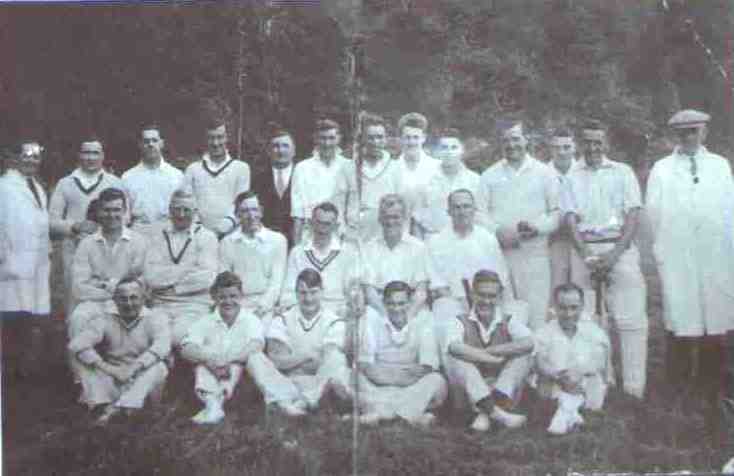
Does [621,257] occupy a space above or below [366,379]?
above

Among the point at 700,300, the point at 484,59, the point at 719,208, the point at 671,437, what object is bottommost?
the point at 671,437

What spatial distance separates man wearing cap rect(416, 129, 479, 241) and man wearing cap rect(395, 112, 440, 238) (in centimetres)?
3

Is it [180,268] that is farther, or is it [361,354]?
[180,268]

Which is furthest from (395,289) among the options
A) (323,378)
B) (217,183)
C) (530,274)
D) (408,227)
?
(217,183)

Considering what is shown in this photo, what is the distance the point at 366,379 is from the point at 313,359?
28cm

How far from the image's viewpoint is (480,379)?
419 centimetres

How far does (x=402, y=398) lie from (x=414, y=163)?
1161 mm

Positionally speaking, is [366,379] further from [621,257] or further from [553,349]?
[621,257]

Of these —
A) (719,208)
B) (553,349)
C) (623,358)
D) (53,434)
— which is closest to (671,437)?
(623,358)

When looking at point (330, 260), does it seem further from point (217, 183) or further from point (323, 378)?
point (217, 183)

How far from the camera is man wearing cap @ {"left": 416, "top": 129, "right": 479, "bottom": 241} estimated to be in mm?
4336

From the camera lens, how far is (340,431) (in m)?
4.22

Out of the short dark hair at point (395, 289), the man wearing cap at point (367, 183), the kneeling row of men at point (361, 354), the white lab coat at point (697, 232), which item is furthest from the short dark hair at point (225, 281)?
the white lab coat at point (697, 232)

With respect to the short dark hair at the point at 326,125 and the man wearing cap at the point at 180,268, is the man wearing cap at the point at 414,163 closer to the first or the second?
the short dark hair at the point at 326,125
